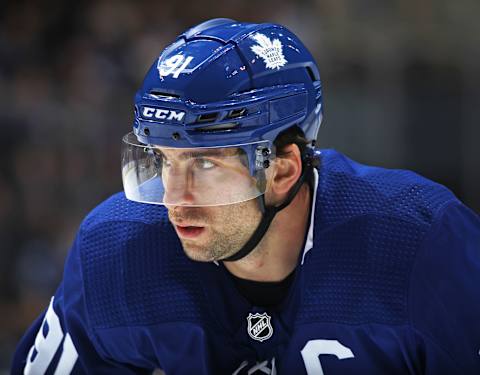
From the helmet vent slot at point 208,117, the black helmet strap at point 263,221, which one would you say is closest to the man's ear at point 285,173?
the black helmet strap at point 263,221

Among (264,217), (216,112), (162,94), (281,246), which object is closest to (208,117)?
(216,112)

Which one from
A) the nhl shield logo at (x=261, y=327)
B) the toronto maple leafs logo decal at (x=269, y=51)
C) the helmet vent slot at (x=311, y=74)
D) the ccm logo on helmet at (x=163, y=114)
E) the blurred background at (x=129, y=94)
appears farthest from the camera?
the blurred background at (x=129, y=94)

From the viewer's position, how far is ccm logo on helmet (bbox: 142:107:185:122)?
2141 millimetres

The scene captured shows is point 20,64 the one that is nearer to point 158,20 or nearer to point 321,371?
point 158,20

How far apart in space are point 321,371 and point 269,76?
78 cm

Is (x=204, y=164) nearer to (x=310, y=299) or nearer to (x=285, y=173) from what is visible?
(x=285, y=173)

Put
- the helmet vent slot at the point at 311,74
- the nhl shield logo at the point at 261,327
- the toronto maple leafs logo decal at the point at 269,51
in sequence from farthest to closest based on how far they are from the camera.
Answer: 1. the nhl shield logo at the point at 261,327
2. the helmet vent slot at the point at 311,74
3. the toronto maple leafs logo decal at the point at 269,51

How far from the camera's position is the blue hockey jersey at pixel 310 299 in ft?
7.32

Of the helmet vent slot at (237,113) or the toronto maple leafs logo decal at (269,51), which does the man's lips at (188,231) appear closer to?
the helmet vent slot at (237,113)

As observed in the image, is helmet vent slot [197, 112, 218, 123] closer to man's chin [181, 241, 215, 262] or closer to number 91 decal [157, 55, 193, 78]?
number 91 decal [157, 55, 193, 78]

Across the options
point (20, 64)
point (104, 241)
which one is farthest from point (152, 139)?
point (20, 64)

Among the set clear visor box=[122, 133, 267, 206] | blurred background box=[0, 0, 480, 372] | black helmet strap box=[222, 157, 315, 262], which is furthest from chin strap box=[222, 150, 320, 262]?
blurred background box=[0, 0, 480, 372]

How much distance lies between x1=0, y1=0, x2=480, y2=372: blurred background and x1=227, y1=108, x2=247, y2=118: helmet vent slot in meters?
2.47

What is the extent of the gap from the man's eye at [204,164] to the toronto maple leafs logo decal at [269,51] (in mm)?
273
